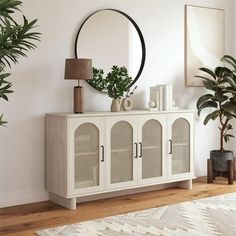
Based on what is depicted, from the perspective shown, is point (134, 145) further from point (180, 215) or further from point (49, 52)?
point (49, 52)

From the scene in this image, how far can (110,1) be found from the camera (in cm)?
447

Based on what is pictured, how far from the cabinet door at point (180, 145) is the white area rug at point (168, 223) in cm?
65

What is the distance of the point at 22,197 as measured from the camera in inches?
161

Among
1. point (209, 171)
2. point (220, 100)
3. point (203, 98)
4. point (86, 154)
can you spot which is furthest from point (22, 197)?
point (220, 100)

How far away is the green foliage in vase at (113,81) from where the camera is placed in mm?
4277

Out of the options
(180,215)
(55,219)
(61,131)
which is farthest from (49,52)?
(180,215)

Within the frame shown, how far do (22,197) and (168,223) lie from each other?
1.40 meters

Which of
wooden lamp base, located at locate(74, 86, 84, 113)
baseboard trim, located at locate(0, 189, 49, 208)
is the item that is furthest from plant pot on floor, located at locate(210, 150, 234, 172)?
baseboard trim, located at locate(0, 189, 49, 208)

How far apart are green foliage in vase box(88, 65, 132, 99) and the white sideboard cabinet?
252 mm

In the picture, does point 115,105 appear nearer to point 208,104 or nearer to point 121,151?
point 121,151

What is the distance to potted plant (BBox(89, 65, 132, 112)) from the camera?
14.0ft

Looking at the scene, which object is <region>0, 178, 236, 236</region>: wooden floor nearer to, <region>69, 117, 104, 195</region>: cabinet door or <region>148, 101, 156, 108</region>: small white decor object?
<region>69, 117, 104, 195</region>: cabinet door

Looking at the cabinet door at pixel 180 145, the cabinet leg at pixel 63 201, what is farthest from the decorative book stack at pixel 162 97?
the cabinet leg at pixel 63 201

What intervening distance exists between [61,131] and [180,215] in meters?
1.24
